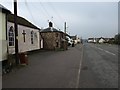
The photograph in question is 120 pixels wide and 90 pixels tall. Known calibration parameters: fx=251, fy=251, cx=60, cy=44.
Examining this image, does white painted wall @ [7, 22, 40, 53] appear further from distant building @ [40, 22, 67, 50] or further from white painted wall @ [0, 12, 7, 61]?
distant building @ [40, 22, 67, 50]

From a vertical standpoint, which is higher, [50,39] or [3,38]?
[50,39]

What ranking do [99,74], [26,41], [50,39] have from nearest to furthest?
1. [99,74]
2. [26,41]
3. [50,39]

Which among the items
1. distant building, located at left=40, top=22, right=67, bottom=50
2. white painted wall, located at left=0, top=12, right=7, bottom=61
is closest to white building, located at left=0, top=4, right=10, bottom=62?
white painted wall, located at left=0, top=12, right=7, bottom=61

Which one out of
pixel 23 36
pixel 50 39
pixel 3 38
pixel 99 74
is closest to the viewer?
pixel 99 74

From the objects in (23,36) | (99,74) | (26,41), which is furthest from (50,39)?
(99,74)

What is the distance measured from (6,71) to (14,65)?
3.29 meters

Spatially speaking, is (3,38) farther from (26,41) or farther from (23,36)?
(26,41)

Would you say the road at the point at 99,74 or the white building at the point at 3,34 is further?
the white building at the point at 3,34

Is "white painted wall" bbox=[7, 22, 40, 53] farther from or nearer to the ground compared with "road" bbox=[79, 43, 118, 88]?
farther from the ground

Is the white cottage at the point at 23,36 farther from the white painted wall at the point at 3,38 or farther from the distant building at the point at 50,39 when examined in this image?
the distant building at the point at 50,39

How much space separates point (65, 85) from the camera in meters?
10.1

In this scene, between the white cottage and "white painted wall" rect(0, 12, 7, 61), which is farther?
the white cottage

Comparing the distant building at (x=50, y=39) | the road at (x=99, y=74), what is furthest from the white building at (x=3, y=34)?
the distant building at (x=50, y=39)

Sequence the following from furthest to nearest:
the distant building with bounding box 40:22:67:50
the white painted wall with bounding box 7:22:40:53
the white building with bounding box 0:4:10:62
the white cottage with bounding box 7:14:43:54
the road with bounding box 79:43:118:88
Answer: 1. the distant building with bounding box 40:22:67:50
2. the white painted wall with bounding box 7:22:40:53
3. the white cottage with bounding box 7:14:43:54
4. the white building with bounding box 0:4:10:62
5. the road with bounding box 79:43:118:88
